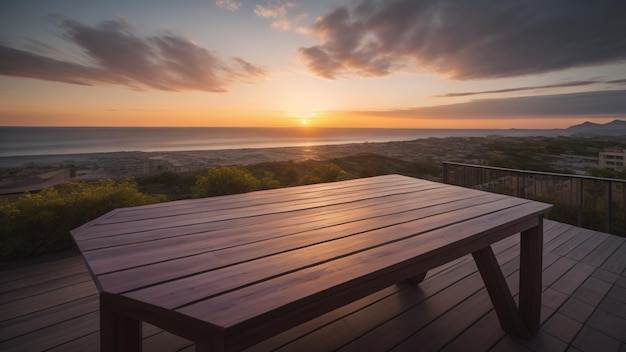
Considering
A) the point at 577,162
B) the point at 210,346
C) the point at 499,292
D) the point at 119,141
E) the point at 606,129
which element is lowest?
the point at 499,292

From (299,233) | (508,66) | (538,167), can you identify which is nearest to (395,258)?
(299,233)

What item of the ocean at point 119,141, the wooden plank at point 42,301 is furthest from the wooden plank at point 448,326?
the ocean at point 119,141

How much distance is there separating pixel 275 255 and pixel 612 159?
35.9 feet

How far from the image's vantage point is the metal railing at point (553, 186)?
150 inches

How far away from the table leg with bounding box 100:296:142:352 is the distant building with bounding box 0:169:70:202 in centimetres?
338

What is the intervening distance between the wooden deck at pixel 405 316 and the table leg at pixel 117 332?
0.74 metres

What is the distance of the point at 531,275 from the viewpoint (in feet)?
5.38

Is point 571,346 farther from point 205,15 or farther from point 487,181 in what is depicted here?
point 205,15

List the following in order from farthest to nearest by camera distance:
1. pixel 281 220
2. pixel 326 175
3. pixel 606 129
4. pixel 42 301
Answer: pixel 606 129, pixel 326 175, pixel 42 301, pixel 281 220

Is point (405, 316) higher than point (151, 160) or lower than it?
lower

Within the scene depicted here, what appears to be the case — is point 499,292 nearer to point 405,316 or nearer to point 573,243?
point 405,316

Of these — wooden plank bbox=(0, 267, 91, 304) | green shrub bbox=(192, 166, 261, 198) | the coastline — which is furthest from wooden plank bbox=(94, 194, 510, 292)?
the coastline

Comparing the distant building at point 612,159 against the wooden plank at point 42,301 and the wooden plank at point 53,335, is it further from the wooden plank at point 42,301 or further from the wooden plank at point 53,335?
the wooden plank at point 42,301

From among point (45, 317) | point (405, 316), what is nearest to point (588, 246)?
point (405, 316)
